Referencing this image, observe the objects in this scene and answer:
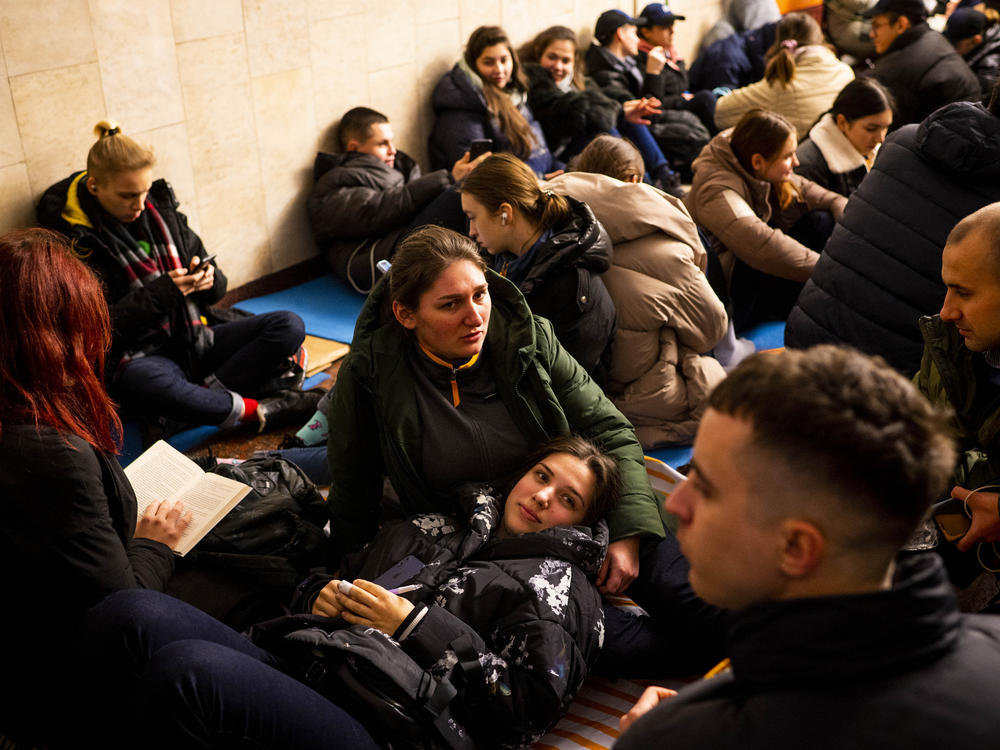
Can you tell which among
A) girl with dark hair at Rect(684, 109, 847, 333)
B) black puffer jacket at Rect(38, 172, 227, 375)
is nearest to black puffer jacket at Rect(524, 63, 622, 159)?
girl with dark hair at Rect(684, 109, 847, 333)

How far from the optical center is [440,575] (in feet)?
7.14

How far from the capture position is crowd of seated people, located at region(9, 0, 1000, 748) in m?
1.05

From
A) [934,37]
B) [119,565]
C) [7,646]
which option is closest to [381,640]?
[119,565]

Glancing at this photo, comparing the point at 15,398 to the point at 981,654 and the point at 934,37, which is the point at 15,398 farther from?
the point at 934,37

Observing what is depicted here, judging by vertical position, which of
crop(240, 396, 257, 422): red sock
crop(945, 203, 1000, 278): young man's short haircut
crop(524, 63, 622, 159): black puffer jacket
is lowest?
crop(240, 396, 257, 422): red sock

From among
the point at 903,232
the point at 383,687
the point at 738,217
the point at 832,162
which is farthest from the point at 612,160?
the point at 383,687

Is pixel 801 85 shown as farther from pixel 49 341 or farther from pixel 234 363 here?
pixel 49 341

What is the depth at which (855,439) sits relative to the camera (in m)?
1.02

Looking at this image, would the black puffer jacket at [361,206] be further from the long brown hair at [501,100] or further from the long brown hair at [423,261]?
the long brown hair at [423,261]

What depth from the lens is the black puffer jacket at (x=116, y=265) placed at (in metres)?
3.69

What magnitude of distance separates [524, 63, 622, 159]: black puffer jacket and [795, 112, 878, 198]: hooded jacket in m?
1.81

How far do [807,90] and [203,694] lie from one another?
17.5ft

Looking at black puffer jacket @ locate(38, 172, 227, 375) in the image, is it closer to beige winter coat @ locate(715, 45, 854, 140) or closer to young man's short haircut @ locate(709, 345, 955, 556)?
young man's short haircut @ locate(709, 345, 955, 556)

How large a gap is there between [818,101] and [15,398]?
17.2 feet
